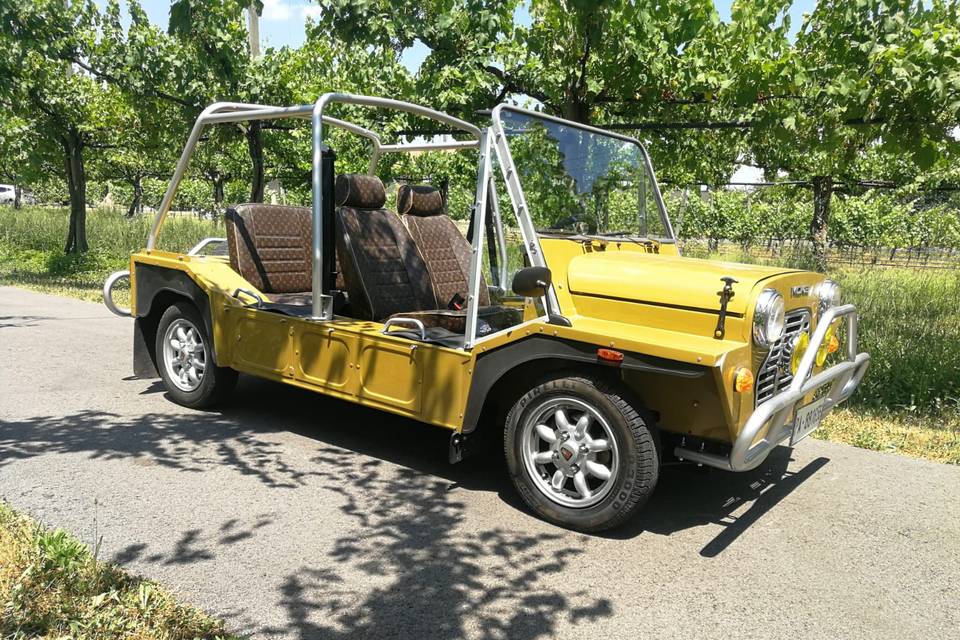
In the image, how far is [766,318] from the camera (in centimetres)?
364

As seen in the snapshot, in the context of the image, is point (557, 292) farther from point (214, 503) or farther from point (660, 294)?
point (214, 503)

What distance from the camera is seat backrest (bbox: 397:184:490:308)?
6082 mm

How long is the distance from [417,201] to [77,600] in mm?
4053

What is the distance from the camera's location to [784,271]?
4117 mm

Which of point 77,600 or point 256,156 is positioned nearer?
point 77,600

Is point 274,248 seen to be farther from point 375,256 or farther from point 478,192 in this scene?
point 478,192

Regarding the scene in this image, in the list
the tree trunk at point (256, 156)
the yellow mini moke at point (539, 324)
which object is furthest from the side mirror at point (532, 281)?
the tree trunk at point (256, 156)

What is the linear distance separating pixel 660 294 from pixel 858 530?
1743 mm

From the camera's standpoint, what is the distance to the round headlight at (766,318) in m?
3.64

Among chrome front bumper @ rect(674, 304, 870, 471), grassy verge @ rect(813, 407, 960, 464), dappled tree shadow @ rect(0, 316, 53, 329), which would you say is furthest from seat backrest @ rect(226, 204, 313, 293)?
dappled tree shadow @ rect(0, 316, 53, 329)

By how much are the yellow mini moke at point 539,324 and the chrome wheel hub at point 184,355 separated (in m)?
0.01

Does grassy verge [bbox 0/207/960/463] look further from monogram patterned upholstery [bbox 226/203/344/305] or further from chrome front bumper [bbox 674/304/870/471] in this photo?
monogram patterned upholstery [bbox 226/203/344/305]

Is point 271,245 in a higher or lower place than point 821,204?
Answer: lower

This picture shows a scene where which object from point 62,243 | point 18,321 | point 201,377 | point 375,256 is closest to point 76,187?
point 62,243
